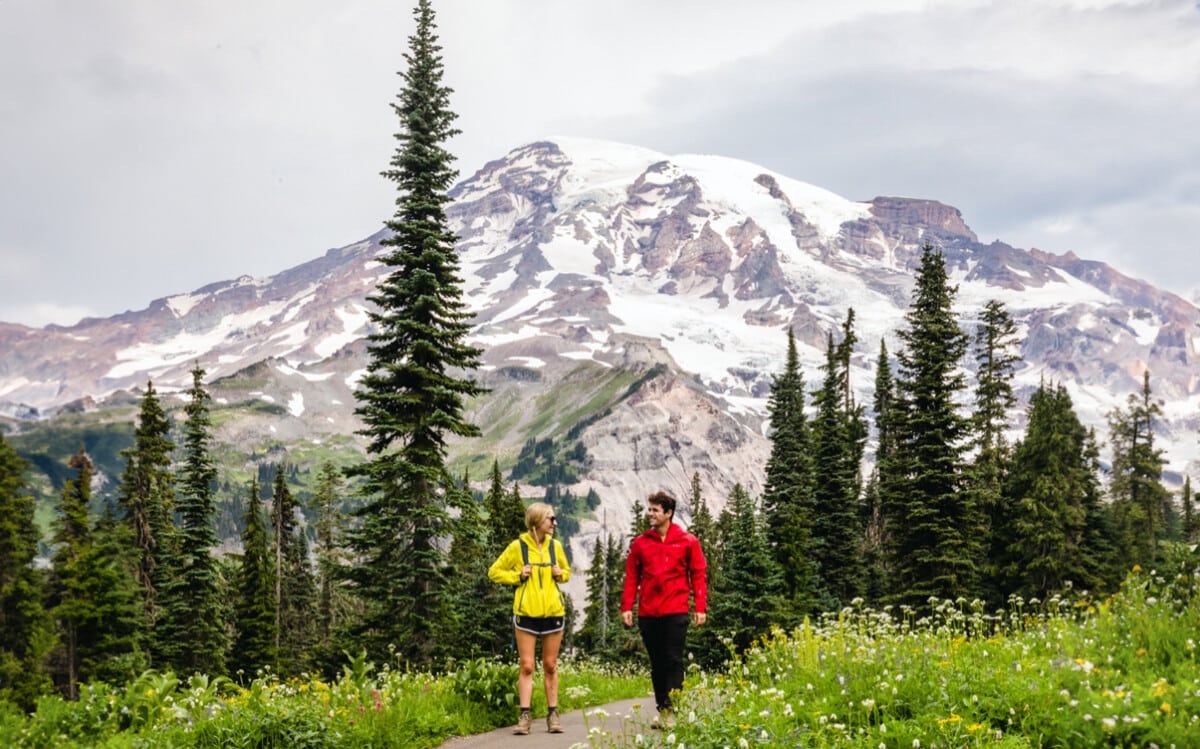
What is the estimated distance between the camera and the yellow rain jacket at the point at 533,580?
8.79 meters

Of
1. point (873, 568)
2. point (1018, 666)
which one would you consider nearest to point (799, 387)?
point (873, 568)

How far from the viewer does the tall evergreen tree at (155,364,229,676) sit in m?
39.5

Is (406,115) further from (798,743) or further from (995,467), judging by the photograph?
(995,467)

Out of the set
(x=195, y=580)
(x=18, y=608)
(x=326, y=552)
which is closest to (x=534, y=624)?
(x=195, y=580)

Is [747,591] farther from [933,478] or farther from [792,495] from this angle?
[792,495]

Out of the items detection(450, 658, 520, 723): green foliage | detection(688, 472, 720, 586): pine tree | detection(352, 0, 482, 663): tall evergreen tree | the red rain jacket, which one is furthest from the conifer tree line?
detection(688, 472, 720, 586): pine tree

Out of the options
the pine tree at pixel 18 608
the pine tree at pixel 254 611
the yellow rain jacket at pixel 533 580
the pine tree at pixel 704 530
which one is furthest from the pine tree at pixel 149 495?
the pine tree at pixel 704 530

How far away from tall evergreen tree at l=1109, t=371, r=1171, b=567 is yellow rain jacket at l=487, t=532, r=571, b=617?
2178 inches

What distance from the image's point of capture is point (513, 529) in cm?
5069

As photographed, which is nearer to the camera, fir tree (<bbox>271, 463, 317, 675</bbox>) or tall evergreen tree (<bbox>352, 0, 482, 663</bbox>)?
tall evergreen tree (<bbox>352, 0, 482, 663</bbox>)

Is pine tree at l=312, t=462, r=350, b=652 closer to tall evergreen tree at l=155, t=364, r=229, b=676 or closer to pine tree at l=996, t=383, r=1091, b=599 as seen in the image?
tall evergreen tree at l=155, t=364, r=229, b=676

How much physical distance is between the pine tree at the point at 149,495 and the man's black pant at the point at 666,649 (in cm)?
3833

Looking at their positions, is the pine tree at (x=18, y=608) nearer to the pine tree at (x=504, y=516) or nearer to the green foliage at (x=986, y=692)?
the pine tree at (x=504, y=516)

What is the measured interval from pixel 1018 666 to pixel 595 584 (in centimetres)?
8012
